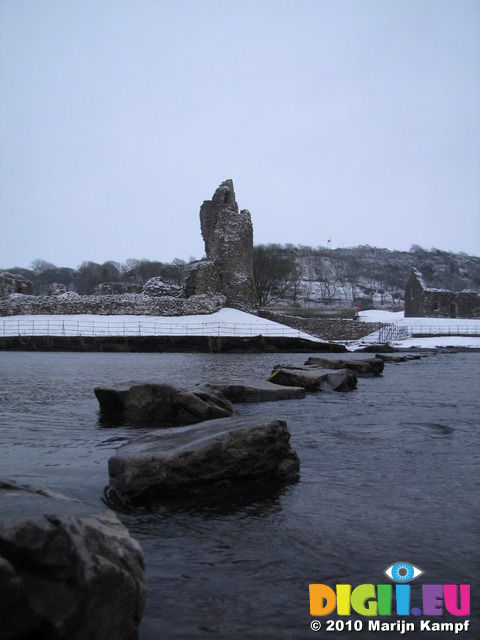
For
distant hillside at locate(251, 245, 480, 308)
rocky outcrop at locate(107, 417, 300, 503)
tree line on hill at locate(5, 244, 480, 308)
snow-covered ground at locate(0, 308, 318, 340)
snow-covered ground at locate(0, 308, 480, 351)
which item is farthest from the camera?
distant hillside at locate(251, 245, 480, 308)

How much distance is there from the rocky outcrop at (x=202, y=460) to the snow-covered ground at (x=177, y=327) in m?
24.4

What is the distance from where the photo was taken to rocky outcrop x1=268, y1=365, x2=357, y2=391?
11.5 meters

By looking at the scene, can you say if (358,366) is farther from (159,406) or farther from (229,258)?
(229,258)

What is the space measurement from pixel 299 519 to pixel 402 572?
37.4 inches

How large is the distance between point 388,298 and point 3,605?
102991mm

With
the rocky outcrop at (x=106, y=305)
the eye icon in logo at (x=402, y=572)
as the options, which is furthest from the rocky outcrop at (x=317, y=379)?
the rocky outcrop at (x=106, y=305)

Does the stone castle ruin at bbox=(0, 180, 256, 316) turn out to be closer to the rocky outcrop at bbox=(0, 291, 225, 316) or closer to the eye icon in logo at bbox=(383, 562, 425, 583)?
the rocky outcrop at bbox=(0, 291, 225, 316)

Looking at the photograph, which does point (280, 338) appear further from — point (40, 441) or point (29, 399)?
point (40, 441)

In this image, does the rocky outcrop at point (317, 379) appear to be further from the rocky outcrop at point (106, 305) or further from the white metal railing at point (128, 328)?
the rocky outcrop at point (106, 305)

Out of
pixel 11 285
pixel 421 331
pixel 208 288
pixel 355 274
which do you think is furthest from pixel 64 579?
pixel 355 274

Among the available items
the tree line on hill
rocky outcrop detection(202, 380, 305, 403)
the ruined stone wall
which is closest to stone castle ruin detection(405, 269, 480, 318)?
the ruined stone wall

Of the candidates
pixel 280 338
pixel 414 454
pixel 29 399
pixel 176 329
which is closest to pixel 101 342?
pixel 176 329

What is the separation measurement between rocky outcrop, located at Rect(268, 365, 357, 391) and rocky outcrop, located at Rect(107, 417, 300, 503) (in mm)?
6359

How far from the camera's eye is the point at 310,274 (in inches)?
3971
